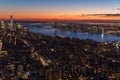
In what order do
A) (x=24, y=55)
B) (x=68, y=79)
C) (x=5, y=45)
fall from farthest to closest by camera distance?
(x=5, y=45)
(x=24, y=55)
(x=68, y=79)

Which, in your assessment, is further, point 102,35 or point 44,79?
point 102,35

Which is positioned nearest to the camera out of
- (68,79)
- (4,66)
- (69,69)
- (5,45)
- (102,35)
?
(68,79)

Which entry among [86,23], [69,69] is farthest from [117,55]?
[86,23]

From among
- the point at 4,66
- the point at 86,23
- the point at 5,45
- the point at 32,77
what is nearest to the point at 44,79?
the point at 32,77

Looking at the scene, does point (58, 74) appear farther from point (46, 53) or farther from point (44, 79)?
point (46, 53)

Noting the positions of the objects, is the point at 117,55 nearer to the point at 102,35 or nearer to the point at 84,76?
the point at 84,76

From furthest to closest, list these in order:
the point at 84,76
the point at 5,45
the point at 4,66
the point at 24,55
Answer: the point at 5,45
the point at 24,55
the point at 4,66
the point at 84,76

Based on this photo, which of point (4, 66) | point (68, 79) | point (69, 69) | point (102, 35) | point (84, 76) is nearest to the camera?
point (68, 79)

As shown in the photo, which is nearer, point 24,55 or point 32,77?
point 32,77
